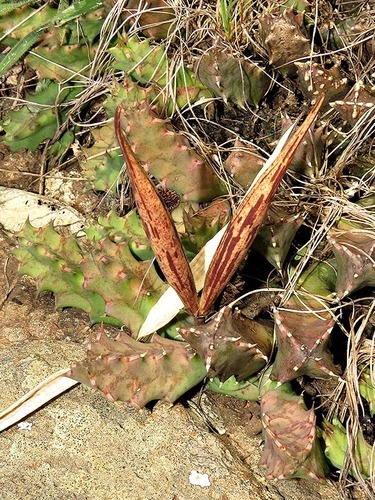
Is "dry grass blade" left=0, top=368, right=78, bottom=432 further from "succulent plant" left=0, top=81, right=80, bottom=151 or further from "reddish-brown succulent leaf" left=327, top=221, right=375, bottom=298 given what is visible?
"succulent plant" left=0, top=81, right=80, bottom=151

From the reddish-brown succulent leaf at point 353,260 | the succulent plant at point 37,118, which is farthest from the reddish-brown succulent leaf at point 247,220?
the succulent plant at point 37,118

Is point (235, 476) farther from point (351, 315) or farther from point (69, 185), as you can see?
point (69, 185)

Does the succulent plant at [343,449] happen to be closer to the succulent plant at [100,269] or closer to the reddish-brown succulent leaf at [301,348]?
the reddish-brown succulent leaf at [301,348]

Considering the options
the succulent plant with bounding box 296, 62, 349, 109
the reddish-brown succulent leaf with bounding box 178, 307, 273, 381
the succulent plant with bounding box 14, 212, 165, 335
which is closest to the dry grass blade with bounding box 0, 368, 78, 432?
the succulent plant with bounding box 14, 212, 165, 335

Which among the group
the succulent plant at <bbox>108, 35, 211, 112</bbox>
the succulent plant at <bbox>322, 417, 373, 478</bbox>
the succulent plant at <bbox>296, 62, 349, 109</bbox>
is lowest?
the succulent plant at <bbox>322, 417, 373, 478</bbox>

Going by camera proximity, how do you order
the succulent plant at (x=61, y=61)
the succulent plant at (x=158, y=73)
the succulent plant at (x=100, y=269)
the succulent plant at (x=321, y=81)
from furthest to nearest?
the succulent plant at (x=61, y=61) < the succulent plant at (x=158, y=73) < the succulent plant at (x=321, y=81) < the succulent plant at (x=100, y=269)

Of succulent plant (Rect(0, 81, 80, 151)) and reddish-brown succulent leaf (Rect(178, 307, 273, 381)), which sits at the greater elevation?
succulent plant (Rect(0, 81, 80, 151))
